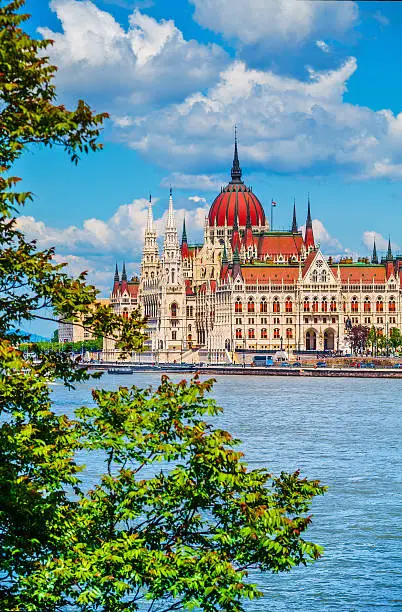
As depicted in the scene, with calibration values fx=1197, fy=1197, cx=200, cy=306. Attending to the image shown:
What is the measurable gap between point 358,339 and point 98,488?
131 metres

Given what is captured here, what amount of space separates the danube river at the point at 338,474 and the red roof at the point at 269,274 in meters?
60.1

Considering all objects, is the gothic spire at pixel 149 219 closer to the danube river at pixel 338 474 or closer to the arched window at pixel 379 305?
the arched window at pixel 379 305

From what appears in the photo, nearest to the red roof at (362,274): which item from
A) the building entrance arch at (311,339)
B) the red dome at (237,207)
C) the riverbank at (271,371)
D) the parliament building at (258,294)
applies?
the parliament building at (258,294)

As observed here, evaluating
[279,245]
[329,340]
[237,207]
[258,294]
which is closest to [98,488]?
[258,294]

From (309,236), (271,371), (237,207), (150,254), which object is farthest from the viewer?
(150,254)

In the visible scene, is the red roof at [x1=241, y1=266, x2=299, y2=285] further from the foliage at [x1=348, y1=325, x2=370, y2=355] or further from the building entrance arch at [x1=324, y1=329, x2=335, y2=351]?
the foliage at [x1=348, y1=325, x2=370, y2=355]

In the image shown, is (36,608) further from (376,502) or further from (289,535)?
(376,502)

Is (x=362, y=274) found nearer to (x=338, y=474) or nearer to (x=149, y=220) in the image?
(x=149, y=220)

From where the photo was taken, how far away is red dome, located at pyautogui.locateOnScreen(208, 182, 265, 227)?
182875 mm

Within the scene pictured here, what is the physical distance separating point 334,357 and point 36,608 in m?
127

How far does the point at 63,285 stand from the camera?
1614 centimetres

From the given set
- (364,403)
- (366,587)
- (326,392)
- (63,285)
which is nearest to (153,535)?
(63,285)

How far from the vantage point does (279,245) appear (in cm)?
17462

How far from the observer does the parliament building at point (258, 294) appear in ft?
504
